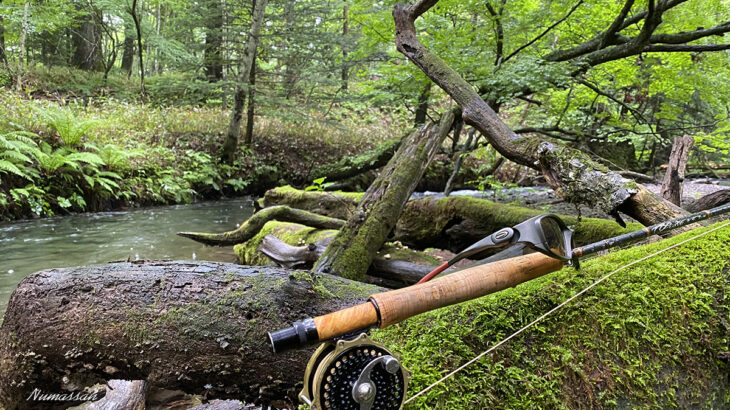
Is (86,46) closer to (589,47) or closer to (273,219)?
(273,219)

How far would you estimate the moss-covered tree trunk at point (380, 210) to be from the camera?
3.82 m

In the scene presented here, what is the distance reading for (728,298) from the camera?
1.48 metres

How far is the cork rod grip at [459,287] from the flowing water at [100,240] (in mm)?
5183

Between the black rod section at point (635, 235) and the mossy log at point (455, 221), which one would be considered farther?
the mossy log at point (455, 221)

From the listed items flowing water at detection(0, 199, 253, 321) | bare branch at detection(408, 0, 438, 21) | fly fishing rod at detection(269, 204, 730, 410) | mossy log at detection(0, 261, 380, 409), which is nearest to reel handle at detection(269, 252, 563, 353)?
fly fishing rod at detection(269, 204, 730, 410)

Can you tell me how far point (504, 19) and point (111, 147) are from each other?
9451mm

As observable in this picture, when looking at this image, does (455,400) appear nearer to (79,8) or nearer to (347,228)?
(347,228)

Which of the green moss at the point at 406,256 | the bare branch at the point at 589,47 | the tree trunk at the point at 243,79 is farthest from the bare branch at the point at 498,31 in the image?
the tree trunk at the point at 243,79

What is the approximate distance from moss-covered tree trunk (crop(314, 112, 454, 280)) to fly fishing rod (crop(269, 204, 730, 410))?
2569 millimetres

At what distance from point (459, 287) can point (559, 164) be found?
2756 millimetres

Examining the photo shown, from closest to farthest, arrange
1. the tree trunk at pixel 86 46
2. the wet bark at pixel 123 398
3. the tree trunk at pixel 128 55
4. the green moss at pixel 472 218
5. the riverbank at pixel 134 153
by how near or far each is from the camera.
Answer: the wet bark at pixel 123 398 < the green moss at pixel 472 218 < the riverbank at pixel 134 153 < the tree trunk at pixel 86 46 < the tree trunk at pixel 128 55

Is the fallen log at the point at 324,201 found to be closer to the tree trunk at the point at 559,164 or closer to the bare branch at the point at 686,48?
the tree trunk at the point at 559,164

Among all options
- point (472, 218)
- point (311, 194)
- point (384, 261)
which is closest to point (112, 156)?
point (311, 194)

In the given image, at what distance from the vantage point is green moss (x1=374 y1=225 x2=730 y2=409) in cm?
113
